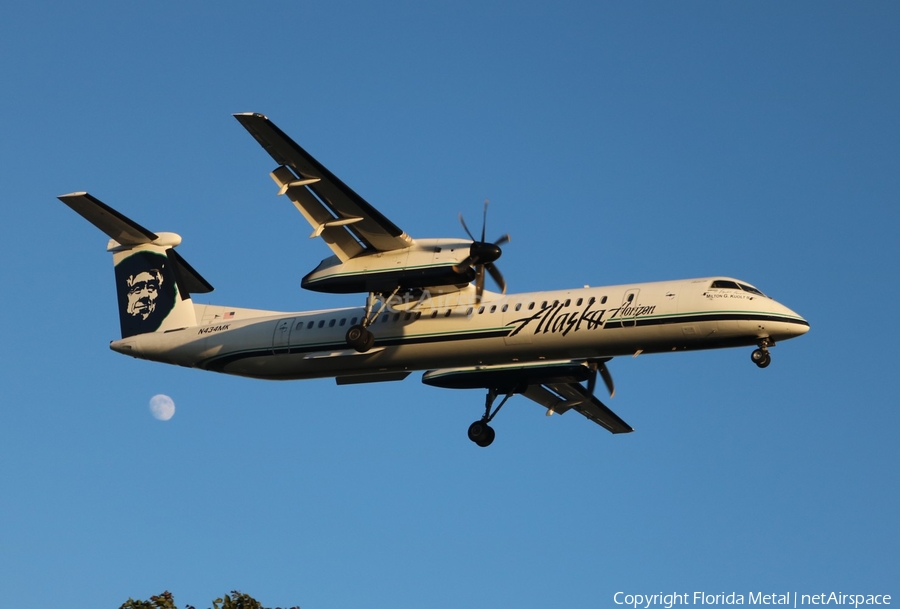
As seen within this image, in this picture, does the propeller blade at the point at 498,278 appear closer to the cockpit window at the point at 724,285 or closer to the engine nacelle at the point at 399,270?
the engine nacelle at the point at 399,270

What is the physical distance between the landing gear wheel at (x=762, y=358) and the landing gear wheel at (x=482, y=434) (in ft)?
23.9

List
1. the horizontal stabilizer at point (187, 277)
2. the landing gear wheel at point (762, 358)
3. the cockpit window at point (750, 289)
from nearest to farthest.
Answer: the landing gear wheel at point (762, 358), the cockpit window at point (750, 289), the horizontal stabilizer at point (187, 277)

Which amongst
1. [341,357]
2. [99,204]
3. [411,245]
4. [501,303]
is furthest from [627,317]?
[99,204]

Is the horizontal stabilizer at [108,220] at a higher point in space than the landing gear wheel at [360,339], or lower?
higher

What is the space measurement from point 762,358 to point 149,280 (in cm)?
1535

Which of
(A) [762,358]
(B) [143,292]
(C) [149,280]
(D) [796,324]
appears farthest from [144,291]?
(D) [796,324]

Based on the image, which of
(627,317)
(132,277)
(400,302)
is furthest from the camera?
(132,277)

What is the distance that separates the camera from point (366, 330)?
86.7ft

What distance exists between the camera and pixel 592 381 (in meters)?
27.1

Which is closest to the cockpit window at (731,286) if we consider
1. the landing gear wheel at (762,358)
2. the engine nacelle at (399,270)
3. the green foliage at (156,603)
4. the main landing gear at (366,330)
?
the landing gear wheel at (762,358)

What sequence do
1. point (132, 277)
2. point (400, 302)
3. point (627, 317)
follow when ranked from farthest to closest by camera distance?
point (132, 277)
point (400, 302)
point (627, 317)

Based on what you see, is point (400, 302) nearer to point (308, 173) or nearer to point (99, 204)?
point (308, 173)

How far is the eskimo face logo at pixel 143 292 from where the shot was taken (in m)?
29.2

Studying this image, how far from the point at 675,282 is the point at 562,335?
8.94 feet
